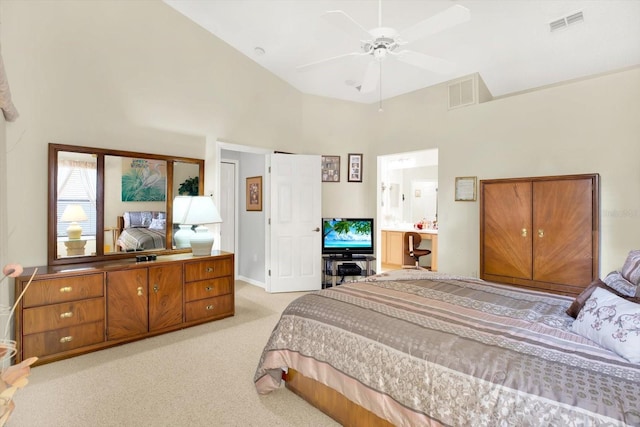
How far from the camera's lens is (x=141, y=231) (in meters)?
3.54

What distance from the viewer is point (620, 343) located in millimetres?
1340

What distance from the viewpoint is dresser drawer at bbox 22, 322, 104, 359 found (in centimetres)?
255

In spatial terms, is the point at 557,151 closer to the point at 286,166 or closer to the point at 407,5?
the point at 407,5

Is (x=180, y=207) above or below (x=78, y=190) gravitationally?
below

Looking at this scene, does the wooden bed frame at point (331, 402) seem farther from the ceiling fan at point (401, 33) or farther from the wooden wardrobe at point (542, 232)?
the wooden wardrobe at point (542, 232)

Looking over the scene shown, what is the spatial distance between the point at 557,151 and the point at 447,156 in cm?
125

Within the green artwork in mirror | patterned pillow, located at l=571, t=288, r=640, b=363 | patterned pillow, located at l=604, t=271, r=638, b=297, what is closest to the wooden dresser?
the green artwork in mirror

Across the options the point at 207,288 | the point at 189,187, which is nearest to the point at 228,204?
the point at 189,187

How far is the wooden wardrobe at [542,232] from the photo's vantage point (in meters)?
3.09

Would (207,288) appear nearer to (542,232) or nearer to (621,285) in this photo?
(621,285)

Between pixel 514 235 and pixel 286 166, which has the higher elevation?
pixel 286 166

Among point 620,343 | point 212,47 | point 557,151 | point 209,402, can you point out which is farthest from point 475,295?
point 212,47

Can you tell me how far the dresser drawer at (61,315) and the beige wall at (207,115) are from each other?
1.85 ft

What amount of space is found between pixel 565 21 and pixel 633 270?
2493 mm
